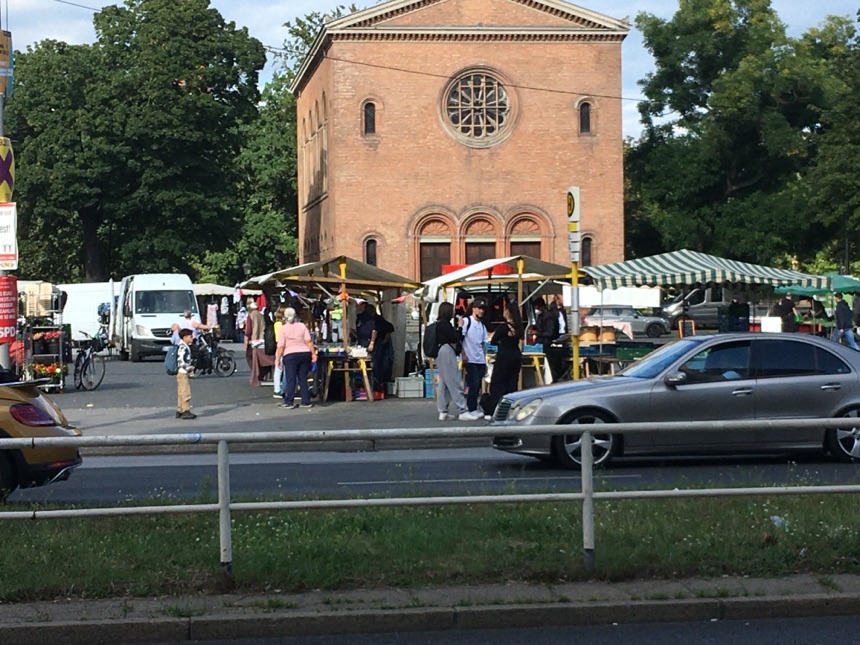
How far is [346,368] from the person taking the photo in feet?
81.7

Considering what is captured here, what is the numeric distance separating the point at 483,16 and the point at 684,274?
32571 millimetres

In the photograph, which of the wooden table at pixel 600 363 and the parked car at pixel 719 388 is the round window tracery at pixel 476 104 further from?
the parked car at pixel 719 388

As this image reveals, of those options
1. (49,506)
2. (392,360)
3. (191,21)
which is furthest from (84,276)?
(49,506)

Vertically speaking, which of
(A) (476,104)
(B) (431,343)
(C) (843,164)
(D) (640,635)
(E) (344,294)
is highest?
(A) (476,104)

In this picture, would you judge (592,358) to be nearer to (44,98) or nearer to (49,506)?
(49,506)

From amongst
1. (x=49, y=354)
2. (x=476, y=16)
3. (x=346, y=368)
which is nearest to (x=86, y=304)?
(x=476, y=16)

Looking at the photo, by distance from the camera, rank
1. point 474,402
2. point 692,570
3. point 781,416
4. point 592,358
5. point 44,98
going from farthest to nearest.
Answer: point 44,98
point 592,358
point 474,402
point 781,416
point 692,570

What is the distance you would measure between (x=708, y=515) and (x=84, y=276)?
60.5 m

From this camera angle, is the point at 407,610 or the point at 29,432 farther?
the point at 29,432

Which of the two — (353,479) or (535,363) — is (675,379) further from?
(535,363)

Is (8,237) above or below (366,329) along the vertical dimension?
above

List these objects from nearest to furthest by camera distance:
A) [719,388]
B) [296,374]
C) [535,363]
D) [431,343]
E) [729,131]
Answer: [719,388] < [431,343] < [296,374] < [535,363] < [729,131]

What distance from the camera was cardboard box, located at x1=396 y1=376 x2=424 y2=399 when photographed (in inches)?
1000

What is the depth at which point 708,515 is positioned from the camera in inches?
329
